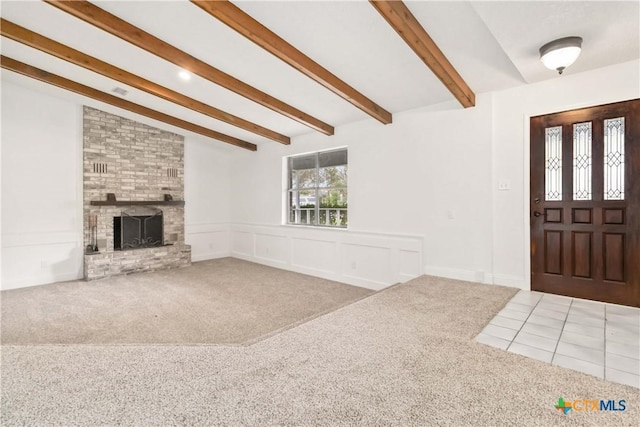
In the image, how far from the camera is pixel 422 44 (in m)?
2.65

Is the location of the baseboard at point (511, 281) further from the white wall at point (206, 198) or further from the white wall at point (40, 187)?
the white wall at point (40, 187)

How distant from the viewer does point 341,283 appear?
204 inches

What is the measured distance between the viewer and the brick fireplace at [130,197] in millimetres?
5534

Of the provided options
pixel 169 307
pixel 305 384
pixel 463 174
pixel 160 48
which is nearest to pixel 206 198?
pixel 169 307

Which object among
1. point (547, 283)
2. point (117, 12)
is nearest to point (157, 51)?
point (117, 12)

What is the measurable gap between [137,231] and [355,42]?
544 centimetres

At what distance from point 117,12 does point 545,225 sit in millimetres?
4748

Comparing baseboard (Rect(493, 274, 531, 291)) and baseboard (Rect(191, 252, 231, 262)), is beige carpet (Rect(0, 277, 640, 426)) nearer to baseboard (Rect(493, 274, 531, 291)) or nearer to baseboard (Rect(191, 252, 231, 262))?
baseboard (Rect(493, 274, 531, 291))

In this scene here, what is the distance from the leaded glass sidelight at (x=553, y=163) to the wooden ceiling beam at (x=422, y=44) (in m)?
0.90

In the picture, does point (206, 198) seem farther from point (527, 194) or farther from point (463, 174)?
point (527, 194)

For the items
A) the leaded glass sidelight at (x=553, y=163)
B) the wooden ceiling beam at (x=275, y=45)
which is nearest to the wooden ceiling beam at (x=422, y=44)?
the leaded glass sidelight at (x=553, y=163)

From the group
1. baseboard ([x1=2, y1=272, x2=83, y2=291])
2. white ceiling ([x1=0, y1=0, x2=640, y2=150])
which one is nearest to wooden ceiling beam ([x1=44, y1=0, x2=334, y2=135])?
white ceiling ([x1=0, y1=0, x2=640, y2=150])

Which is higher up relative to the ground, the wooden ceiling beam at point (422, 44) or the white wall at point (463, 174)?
the wooden ceiling beam at point (422, 44)

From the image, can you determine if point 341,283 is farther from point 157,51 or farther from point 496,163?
point 157,51
